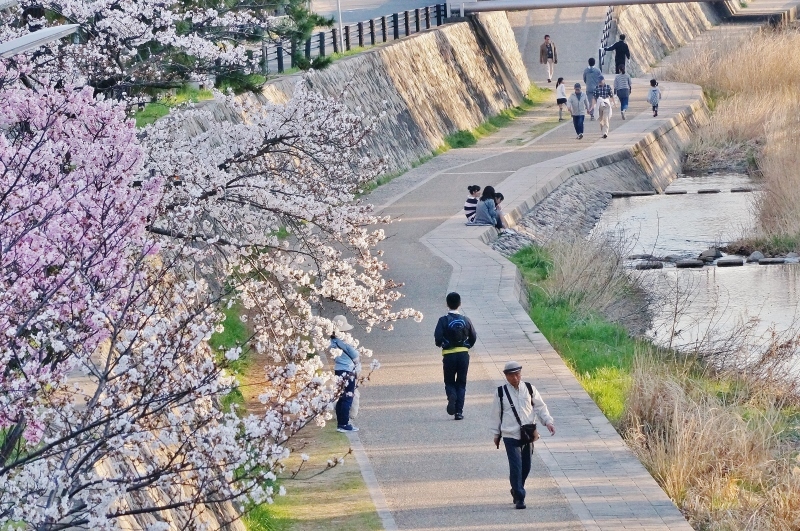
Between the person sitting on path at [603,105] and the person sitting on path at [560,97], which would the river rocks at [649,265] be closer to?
the person sitting on path at [603,105]

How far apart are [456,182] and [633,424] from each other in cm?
1370

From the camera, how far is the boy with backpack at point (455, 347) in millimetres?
11562

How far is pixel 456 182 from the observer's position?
25922mm

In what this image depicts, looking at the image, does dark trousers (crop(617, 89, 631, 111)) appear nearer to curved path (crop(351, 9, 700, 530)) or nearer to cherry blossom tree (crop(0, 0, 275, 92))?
curved path (crop(351, 9, 700, 530))

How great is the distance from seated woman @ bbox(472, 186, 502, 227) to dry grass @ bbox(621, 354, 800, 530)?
23.2 ft

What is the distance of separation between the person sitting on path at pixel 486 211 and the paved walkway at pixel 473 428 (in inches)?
14.6

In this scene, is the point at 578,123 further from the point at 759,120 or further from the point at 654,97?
the point at 759,120

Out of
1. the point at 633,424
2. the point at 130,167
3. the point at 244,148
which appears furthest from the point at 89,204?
the point at 633,424

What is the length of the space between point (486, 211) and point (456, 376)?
9.55m

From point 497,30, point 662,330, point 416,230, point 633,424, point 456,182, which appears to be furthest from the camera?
point 497,30

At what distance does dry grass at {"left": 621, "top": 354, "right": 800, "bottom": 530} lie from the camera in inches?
421

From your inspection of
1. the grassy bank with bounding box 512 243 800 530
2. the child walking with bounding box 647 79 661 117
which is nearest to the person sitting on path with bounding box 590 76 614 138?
the child walking with bounding box 647 79 661 117

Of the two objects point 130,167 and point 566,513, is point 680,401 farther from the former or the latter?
point 130,167

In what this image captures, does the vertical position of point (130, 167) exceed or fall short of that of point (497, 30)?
it exceeds it
